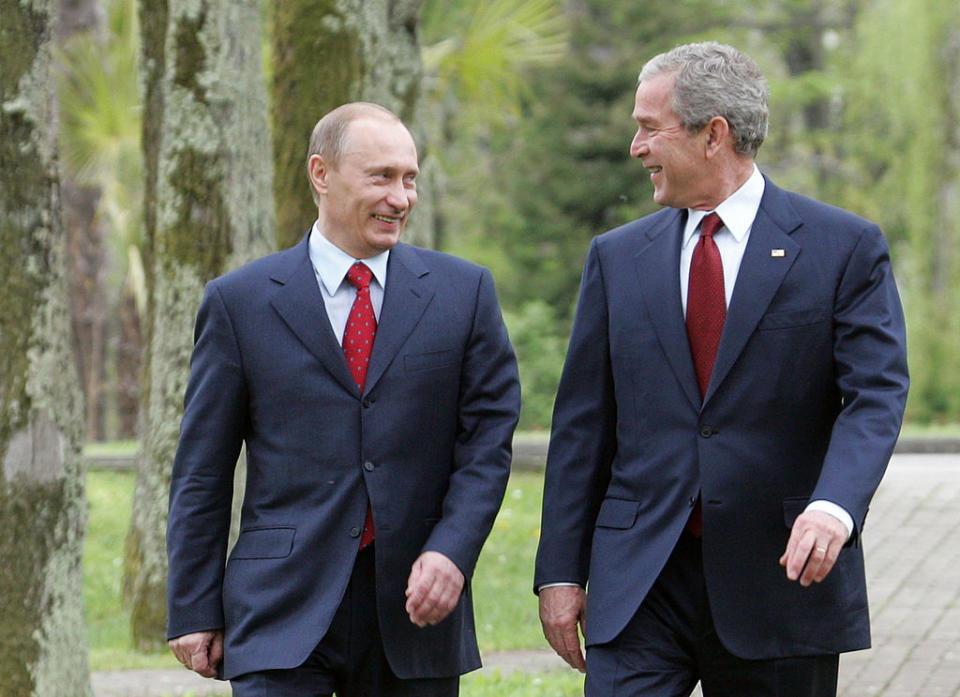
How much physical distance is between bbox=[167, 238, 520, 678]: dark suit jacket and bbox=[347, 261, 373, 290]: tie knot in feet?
0.19

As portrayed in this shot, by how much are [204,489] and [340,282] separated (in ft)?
1.94

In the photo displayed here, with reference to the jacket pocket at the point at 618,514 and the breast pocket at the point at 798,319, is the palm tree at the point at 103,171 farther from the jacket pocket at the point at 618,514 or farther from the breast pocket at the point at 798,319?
the breast pocket at the point at 798,319

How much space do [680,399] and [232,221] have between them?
482 cm

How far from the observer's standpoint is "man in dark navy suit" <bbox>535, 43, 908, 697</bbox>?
13.0 feet

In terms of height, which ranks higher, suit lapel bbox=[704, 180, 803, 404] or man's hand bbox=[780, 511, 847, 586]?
suit lapel bbox=[704, 180, 803, 404]

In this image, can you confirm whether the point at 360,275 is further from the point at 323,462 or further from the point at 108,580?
the point at 108,580

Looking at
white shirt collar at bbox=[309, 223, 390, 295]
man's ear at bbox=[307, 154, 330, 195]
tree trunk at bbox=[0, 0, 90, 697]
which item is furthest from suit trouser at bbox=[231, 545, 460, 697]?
Answer: tree trunk at bbox=[0, 0, 90, 697]

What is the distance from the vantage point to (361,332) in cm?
411

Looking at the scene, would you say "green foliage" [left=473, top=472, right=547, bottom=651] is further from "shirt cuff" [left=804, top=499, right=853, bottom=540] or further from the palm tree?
"shirt cuff" [left=804, top=499, right=853, bottom=540]

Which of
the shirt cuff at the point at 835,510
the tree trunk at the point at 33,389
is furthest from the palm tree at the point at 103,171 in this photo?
the shirt cuff at the point at 835,510

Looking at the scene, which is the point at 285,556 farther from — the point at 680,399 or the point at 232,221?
the point at 232,221

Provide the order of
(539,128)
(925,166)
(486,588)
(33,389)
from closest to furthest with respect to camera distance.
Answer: (33,389) < (486,588) < (925,166) < (539,128)

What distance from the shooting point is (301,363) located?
4.05 m

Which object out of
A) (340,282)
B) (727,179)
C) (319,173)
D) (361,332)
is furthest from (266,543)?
(727,179)
